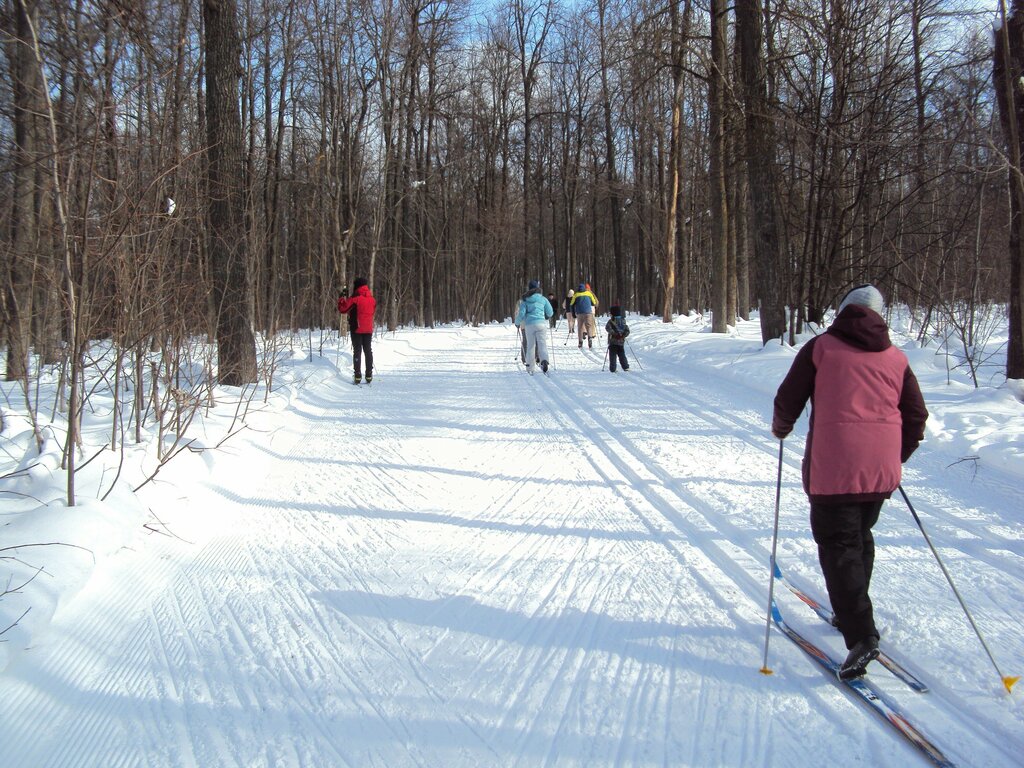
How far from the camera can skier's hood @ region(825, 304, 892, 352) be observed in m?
3.06

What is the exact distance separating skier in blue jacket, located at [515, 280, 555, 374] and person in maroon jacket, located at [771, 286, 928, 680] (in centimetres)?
1047

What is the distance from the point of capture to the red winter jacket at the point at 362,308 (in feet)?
40.5

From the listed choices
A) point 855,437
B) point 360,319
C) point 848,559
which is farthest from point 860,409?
point 360,319

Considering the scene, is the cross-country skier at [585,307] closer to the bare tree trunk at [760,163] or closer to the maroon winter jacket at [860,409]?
the bare tree trunk at [760,163]

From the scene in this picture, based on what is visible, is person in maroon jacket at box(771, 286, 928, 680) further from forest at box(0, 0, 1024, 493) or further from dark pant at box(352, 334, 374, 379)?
dark pant at box(352, 334, 374, 379)

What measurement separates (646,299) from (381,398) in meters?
32.2

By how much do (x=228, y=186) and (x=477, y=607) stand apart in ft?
26.5

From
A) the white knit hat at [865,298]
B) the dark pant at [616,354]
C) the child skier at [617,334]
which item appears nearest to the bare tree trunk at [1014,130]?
the child skier at [617,334]

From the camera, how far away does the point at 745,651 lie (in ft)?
10.4

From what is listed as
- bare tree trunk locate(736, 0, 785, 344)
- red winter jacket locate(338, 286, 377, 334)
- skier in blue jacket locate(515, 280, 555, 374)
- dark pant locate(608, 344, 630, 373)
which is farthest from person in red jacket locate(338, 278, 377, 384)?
bare tree trunk locate(736, 0, 785, 344)

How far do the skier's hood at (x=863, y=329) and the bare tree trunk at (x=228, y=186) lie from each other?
8.49 metres

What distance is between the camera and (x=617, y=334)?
44.1 ft

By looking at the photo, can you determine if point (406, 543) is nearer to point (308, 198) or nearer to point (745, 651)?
point (745, 651)

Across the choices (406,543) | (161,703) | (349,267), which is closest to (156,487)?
(406,543)
